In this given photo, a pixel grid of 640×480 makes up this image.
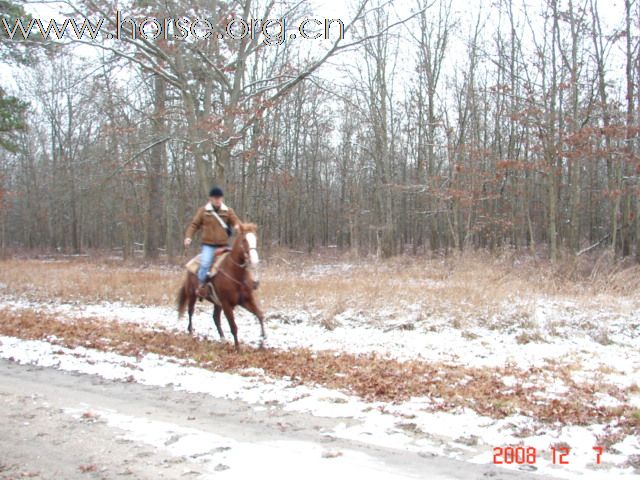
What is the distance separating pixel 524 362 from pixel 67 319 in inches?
386

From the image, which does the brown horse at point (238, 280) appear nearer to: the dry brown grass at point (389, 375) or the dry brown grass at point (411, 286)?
the dry brown grass at point (389, 375)

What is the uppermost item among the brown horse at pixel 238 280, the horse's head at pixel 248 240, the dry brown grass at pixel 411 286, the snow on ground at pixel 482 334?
the horse's head at pixel 248 240

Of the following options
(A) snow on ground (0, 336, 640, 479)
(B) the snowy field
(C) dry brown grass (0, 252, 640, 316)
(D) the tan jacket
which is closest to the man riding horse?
(D) the tan jacket

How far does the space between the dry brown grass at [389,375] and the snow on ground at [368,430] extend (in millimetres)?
295

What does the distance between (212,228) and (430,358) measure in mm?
4633

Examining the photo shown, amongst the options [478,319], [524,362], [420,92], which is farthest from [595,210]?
[524,362]

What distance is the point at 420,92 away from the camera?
37.2 meters

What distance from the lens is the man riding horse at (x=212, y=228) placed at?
10180 mm

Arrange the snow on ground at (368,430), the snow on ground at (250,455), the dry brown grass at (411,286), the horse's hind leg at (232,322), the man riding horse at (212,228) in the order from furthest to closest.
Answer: the dry brown grass at (411,286)
the man riding horse at (212,228)
the horse's hind leg at (232,322)
the snow on ground at (368,430)
the snow on ground at (250,455)

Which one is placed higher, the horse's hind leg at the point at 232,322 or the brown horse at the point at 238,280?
the brown horse at the point at 238,280

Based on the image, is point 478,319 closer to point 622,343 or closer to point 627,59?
point 622,343
